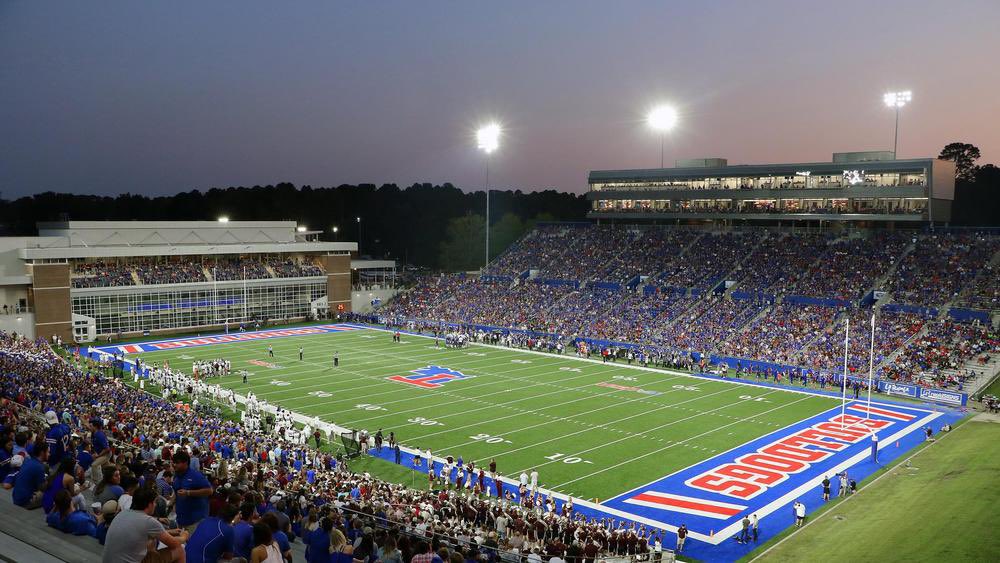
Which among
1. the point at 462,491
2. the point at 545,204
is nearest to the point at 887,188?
the point at 462,491

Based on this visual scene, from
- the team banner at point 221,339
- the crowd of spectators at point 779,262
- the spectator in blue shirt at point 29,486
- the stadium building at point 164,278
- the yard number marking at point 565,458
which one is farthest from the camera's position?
the crowd of spectators at point 779,262

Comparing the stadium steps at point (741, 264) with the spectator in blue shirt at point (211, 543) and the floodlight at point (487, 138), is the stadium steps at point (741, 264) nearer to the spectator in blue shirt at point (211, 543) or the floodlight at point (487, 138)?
the floodlight at point (487, 138)

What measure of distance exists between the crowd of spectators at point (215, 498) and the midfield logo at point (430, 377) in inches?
403

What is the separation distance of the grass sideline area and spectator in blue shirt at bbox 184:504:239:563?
14.4m

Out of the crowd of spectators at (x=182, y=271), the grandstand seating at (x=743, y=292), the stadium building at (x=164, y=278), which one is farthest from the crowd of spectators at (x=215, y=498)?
the grandstand seating at (x=743, y=292)

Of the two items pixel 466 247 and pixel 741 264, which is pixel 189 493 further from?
pixel 466 247

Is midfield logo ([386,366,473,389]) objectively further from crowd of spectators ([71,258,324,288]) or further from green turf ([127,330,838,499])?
crowd of spectators ([71,258,324,288])

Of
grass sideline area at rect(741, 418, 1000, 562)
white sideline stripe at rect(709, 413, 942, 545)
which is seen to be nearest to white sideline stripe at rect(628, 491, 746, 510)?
white sideline stripe at rect(709, 413, 942, 545)

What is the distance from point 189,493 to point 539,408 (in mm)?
24405

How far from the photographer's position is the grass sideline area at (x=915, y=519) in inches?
669

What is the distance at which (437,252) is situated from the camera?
10875cm

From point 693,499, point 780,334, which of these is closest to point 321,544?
point 693,499

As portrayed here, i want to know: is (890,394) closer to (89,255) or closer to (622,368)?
(622,368)

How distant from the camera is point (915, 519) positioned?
746 inches
